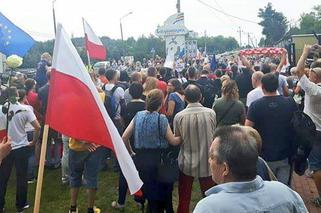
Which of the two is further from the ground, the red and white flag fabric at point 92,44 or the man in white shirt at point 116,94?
the red and white flag fabric at point 92,44

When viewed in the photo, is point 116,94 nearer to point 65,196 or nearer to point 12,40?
point 65,196

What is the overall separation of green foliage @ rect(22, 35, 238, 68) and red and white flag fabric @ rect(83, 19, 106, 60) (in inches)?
381

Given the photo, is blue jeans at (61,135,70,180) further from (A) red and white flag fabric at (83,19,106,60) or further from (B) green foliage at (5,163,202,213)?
(A) red and white flag fabric at (83,19,106,60)

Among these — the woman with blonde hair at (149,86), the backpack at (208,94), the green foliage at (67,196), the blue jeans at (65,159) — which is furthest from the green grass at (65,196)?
the backpack at (208,94)

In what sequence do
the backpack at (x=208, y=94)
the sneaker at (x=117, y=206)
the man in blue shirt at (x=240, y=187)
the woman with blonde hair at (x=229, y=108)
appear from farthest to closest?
the backpack at (x=208, y=94) < the sneaker at (x=117, y=206) < the woman with blonde hair at (x=229, y=108) < the man in blue shirt at (x=240, y=187)

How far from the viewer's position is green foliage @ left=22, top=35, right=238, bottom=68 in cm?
4756

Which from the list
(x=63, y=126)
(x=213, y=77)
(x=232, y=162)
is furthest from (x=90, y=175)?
(x=213, y=77)

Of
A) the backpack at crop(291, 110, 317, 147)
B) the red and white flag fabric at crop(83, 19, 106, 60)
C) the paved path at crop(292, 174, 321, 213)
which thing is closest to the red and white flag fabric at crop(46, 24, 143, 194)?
the backpack at crop(291, 110, 317, 147)

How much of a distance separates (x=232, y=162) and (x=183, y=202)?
3468 millimetres

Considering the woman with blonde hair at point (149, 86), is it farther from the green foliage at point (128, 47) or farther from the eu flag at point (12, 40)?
the green foliage at point (128, 47)

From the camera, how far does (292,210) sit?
7.26ft

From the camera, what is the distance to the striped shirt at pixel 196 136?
5.28 m

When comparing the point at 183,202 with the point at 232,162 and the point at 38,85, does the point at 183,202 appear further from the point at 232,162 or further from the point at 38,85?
the point at 38,85

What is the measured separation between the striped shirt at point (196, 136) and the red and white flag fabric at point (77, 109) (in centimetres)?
187
